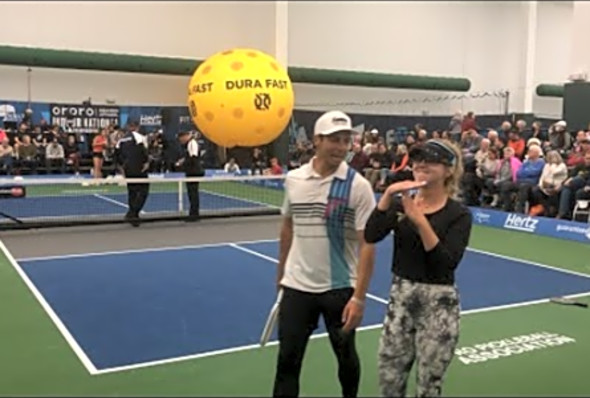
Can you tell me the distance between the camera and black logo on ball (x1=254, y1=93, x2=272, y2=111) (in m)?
8.78

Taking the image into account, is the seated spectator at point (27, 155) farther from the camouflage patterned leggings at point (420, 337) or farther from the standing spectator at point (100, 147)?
the camouflage patterned leggings at point (420, 337)

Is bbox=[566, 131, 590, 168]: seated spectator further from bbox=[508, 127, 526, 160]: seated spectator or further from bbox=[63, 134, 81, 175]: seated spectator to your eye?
bbox=[63, 134, 81, 175]: seated spectator

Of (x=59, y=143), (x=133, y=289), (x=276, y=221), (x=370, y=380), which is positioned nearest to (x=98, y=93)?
(x=59, y=143)

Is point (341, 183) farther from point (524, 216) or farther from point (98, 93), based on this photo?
point (98, 93)

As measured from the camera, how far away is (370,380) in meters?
4.67

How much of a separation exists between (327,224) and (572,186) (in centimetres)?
952

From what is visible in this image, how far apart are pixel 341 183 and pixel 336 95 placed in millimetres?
23607

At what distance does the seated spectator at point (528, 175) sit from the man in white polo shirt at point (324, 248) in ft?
32.8

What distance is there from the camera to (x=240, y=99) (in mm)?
8648

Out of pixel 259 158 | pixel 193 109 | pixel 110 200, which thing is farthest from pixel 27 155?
pixel 193 109

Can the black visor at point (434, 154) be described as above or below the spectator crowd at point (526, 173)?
above

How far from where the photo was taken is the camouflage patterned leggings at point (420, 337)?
307 cm

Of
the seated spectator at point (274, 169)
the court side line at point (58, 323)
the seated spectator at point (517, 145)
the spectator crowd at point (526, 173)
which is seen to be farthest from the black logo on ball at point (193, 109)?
the seated spectator at point (274, 169)

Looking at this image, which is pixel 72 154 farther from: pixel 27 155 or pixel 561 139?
pixel 561 139
